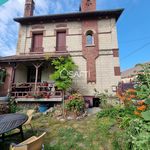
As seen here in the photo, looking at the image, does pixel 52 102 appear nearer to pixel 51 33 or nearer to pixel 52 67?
pixel 52 67

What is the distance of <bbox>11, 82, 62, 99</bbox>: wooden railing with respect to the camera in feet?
31.5

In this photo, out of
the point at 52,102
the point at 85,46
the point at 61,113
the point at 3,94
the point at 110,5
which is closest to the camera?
the point at 61,113

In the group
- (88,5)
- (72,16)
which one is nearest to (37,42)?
(72,16)

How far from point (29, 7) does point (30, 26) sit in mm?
2227

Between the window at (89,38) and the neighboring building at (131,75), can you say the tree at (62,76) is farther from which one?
the neighboring building at (131,75)

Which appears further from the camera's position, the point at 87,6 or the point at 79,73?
the point at 87,6

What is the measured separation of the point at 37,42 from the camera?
12953 millimetres

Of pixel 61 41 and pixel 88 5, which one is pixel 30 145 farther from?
pixel 88 5

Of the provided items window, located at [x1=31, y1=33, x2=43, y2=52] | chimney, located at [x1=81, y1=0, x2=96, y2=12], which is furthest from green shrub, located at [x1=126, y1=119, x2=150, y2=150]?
chimney, located at [x1=81, y1=0, x2=96, y2=12]

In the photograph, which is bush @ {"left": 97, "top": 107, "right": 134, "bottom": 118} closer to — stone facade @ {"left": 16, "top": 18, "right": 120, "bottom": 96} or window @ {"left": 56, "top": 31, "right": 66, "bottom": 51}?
stone facade @ {"left": 16, "top": 18, "right": 120, "bottom": 96}

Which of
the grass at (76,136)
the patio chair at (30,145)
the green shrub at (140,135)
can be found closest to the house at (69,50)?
the grass at (76,136)

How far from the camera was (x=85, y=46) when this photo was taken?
1180 cm

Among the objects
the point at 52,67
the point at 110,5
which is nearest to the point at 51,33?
the point at 52,67

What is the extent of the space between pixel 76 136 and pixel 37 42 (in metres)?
10.1
